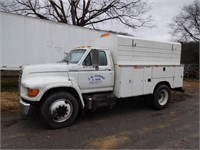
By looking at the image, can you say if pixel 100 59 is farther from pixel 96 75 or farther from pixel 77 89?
pixel 77 89

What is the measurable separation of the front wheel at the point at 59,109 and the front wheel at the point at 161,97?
304 cm

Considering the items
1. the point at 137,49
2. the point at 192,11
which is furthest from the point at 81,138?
the point at 192,11

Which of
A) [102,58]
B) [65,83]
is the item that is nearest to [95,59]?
[102,58]

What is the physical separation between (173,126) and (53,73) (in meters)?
3.48

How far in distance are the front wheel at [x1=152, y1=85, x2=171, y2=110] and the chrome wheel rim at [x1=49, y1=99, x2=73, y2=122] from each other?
320 centimetres

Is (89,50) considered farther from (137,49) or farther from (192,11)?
(192,11)

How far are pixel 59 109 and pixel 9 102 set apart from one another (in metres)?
3.28

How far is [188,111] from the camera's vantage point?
6648 millimetres

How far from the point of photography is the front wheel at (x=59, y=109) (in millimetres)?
4648

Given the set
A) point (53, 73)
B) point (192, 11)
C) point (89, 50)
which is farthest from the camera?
point (192, 11)

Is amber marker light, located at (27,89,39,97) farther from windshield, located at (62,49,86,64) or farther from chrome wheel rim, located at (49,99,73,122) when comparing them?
windshield, located at (62,49,86,64)

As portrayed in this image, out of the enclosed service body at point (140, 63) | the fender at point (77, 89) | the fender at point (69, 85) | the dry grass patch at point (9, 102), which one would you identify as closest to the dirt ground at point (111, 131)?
the dry grass patch at point (9, 102)

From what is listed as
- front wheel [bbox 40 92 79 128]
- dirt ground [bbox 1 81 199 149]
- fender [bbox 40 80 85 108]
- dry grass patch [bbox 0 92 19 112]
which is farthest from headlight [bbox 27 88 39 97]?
dry grass patch [bbox 0 92 19 112]

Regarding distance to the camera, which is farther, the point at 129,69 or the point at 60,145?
the point at 129,69
